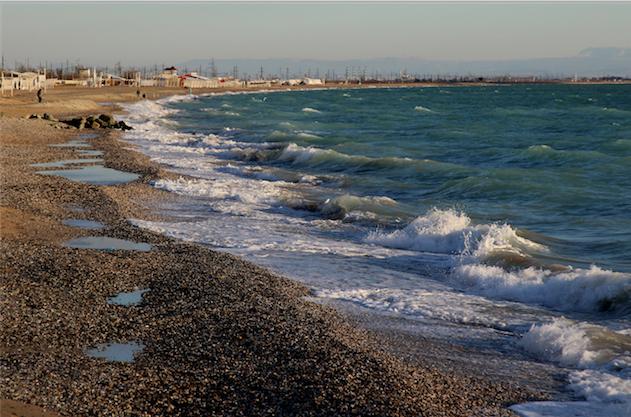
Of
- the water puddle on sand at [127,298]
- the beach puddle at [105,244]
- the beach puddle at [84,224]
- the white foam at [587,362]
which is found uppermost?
the beach puddle at [84,224]

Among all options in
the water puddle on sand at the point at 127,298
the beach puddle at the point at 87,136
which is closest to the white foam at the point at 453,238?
the water puddle on sand at the point at 127,298

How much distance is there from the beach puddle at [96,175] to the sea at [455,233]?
1.67 m

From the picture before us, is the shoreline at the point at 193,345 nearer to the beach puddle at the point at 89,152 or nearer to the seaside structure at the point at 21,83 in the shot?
the beach puddle at the point at 89,152

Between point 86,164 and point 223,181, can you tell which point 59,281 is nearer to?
point 223,181

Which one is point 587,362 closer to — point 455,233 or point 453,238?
point 453,238

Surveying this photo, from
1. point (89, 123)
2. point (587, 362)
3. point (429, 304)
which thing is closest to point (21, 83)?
point (89, 123)

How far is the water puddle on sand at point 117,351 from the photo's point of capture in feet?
29.5

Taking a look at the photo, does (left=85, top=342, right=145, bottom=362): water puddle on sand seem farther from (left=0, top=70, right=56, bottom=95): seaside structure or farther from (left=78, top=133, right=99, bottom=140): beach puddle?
(left=0, top=70, right=56, bottom=95): seaside structure

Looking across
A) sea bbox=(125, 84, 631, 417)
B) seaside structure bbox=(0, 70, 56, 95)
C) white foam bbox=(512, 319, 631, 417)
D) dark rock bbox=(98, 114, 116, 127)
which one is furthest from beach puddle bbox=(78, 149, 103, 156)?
seaside structure bbox=(0, 70, 56, 95)

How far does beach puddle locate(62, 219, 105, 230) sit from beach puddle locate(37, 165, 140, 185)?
637cm

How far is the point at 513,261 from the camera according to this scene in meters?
14.7

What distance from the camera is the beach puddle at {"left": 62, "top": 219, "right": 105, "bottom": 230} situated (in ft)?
54.2

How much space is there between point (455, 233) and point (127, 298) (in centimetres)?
782

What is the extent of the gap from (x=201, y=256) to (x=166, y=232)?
2626 millimetres
